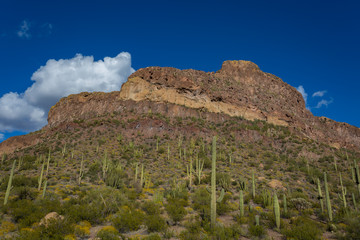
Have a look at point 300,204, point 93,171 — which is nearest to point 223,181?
point 300,204

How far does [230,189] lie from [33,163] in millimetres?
24547

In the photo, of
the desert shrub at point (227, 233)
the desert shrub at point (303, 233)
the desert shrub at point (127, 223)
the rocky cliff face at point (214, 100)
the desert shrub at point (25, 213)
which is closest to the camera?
the desert shrub at point (227, 233)

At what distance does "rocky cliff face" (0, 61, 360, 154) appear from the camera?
48.4 metres

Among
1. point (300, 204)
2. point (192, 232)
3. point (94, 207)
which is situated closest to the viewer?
point (192, 232)

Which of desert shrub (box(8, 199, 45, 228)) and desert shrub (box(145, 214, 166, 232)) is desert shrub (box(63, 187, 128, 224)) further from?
desert shrub (box(145, 214, 166, 232))

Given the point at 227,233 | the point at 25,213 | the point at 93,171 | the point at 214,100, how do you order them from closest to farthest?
the point at 227,233 < the point at 25,213 < the point at 93,171 < the point at 214,100

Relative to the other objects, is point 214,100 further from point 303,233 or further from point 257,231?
point 303,233

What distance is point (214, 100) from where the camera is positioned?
53156mm

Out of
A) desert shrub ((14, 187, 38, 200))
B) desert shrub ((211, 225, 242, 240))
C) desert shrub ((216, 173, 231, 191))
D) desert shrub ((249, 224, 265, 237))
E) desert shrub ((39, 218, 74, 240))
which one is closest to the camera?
desert shrub ((39, 218, 74, 240))

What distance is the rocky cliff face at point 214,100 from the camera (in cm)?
4838

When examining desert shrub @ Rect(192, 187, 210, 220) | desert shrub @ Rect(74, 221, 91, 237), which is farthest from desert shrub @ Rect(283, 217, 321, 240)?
desert shrub @ Rect(74, 221, 91, 237)

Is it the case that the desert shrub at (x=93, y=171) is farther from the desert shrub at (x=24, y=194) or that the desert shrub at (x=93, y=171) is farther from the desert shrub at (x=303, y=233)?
the desert shrub at (x=303, y=233)

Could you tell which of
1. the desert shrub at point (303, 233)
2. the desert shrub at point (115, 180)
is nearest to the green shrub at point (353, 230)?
the desert shrub at point (303, 233)

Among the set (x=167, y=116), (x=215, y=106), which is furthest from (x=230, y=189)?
(x=215, y=106)
